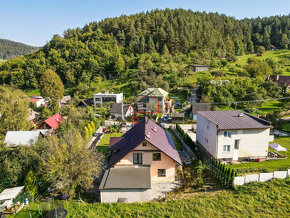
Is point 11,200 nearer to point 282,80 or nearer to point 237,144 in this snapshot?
point 237,144

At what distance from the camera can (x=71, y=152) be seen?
56.7ft

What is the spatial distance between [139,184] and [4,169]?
12698 mm

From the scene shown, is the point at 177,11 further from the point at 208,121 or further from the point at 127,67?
the point at 208,121

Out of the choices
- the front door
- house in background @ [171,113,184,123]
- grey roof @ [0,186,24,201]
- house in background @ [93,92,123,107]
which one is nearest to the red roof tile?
house in background @ [93,92,123,107]

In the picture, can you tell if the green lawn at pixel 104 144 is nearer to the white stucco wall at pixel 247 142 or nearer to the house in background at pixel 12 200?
the house in background at pixel 12 200

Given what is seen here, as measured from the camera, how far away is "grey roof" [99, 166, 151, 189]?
56.0 ft

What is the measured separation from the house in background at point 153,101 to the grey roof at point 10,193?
122 feet

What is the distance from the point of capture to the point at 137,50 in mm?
96125

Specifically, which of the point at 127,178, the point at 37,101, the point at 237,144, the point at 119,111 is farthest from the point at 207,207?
the point at 37,101

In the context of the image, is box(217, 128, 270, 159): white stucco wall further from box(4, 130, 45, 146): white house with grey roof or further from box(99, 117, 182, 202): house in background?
box(4, 130, 45, 146): white house with grey roof

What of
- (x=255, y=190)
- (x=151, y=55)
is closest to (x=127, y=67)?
(x=151, y=55)

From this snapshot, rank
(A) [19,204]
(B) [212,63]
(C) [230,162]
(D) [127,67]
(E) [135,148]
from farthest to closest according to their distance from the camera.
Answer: (D) [127,67] → (B) [212,63] → (C) [230,162] → (E) [135,148] → (A) [19,204]

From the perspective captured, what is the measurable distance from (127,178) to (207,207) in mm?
7447

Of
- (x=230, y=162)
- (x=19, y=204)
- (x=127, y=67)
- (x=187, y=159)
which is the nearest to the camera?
(x=19, y=204)
